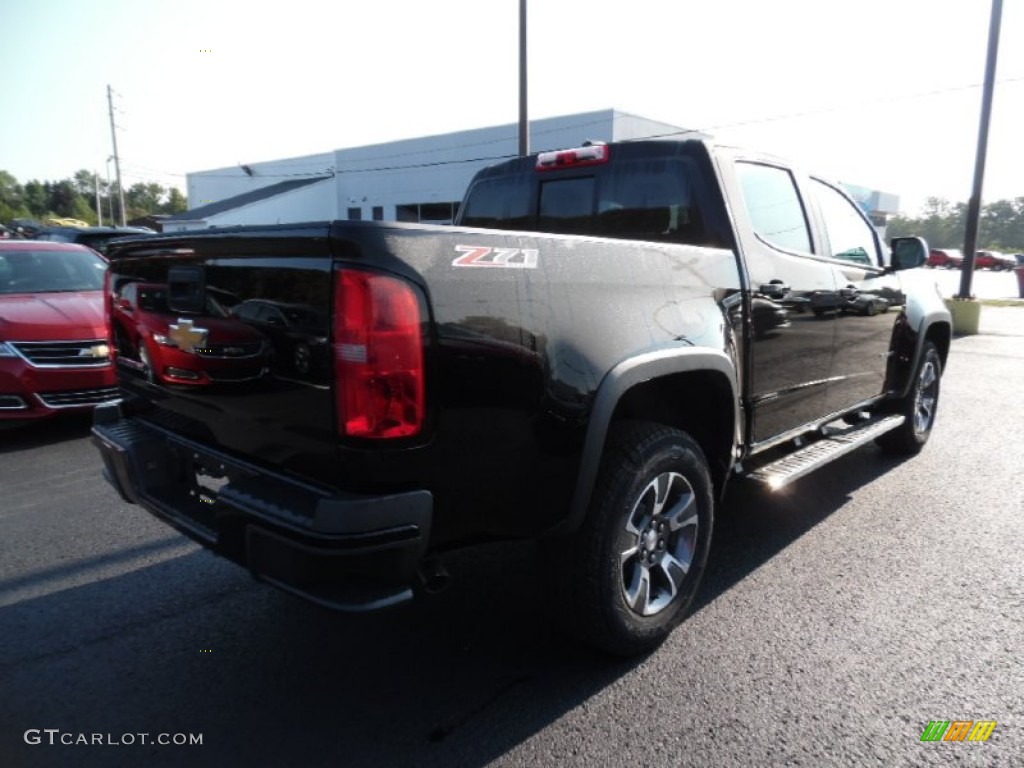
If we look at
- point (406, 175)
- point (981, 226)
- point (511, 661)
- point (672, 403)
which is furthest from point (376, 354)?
point (981, 226)

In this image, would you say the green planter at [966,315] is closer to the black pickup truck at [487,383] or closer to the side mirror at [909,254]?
the side mirror at [909,254]

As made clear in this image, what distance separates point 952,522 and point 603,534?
2792 millimetres

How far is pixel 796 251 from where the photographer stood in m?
3.83

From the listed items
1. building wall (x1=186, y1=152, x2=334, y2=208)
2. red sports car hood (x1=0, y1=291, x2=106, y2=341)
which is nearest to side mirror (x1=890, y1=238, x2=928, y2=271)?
red sports car hood (x1=0, y1=291, x2=106, y2=341)

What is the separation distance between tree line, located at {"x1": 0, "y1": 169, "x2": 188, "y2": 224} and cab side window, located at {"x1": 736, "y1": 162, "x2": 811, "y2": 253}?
11700cm

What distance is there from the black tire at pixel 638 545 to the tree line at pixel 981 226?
93067 millimetres

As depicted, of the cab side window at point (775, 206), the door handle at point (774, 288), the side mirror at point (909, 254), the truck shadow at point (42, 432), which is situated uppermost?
the cab side window at point (775, 206)

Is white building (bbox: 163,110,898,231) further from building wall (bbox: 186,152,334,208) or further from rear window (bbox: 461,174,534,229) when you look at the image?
rear window (bbox: 461,174,534,229)

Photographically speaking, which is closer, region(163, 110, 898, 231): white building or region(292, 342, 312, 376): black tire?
region(292, 342, 312, 376): black tire

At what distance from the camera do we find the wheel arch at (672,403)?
7.87ft

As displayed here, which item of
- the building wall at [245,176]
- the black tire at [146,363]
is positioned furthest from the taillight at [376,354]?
the building wall at [245,176]

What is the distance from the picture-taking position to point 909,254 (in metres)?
4.93

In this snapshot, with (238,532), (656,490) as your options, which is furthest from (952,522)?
Result: (238,532)

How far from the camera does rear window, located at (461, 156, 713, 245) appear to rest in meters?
3.40
